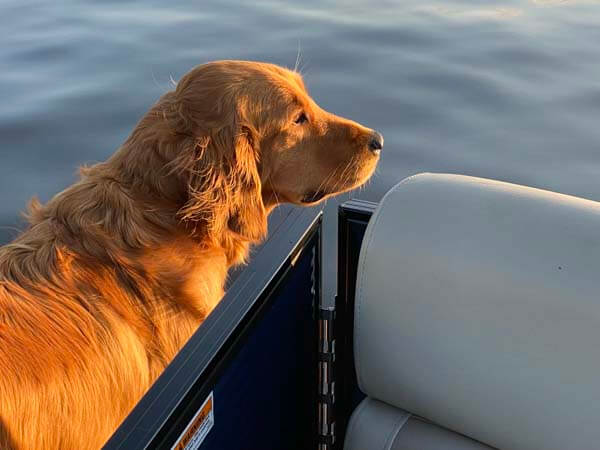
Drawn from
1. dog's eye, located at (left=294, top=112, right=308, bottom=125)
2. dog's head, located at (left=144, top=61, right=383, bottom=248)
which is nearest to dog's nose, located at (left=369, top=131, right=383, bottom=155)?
dog's head, located at (left=144, top=61, right=383, bottom=248)

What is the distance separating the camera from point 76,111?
14.6ft

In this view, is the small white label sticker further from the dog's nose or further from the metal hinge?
the dog's nose

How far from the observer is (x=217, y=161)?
80.4 inches

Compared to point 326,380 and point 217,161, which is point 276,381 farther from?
point 217,161

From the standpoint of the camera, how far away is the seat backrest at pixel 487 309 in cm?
136

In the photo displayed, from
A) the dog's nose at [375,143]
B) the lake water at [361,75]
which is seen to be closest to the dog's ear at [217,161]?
the dog's nose at [375,143]

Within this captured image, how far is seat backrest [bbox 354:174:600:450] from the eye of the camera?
4.46 feet

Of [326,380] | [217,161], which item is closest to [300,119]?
[217,161]

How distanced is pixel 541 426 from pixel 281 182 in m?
1.14

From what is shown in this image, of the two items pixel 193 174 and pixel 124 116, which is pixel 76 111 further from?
pixel 193 174

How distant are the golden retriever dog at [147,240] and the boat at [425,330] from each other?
402 millimetres

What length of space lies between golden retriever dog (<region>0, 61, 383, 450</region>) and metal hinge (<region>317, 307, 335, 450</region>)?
39 centimetres

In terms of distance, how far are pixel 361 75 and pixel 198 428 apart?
371cm

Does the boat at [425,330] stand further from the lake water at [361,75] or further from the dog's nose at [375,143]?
the lake water at [361,75]
